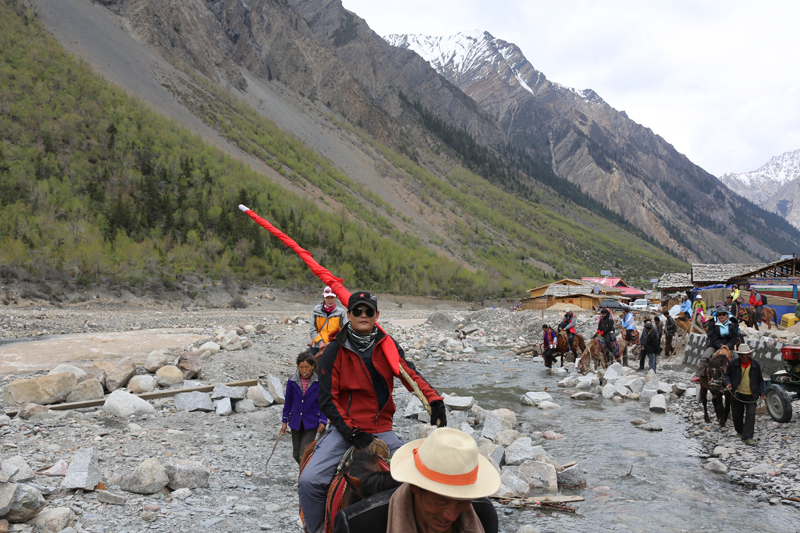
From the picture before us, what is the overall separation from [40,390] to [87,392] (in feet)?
2.06

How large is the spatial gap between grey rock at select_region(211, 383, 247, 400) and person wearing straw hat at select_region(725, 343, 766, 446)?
807 cm

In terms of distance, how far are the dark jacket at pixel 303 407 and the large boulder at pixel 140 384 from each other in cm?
482

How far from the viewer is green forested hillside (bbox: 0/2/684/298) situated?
34781mm

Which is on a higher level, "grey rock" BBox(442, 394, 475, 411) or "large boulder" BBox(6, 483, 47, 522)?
"large boulder" BBox(6, 483, 47, 522)

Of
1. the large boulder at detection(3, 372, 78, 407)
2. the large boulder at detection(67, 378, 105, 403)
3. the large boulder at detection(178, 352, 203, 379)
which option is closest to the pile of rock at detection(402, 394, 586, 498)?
the large boulder at detection(178, 352, 203, 379)

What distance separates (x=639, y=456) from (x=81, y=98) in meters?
59.9

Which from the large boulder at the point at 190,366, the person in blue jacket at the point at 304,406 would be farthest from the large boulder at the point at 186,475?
the large boulder at the point at 190,366

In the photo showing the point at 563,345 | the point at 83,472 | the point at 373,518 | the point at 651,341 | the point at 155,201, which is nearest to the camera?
the point at 373,518

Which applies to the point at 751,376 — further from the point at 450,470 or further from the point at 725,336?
the point at 450,470

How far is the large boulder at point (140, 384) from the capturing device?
8.80 meters

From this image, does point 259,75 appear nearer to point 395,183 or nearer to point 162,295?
point 395,183

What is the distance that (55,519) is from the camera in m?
4.04

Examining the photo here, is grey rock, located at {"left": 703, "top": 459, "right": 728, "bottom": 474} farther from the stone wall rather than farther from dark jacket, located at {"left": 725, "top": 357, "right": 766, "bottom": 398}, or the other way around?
the stone wall

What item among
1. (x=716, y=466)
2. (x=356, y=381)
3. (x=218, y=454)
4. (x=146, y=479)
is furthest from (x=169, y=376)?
(x=716, y=466)
